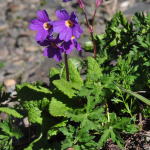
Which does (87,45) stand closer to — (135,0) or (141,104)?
(141,104)

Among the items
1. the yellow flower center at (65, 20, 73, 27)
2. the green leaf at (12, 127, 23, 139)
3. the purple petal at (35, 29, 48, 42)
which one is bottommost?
the green leaf at (12, 127, 23, 139)

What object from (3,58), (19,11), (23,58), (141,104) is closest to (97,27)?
(23,58)

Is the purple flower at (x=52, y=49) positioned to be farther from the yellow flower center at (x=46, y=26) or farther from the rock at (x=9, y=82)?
the rock at (x=9, y=82)

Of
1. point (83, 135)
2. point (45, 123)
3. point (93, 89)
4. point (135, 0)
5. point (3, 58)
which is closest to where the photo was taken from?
point (83, 135)

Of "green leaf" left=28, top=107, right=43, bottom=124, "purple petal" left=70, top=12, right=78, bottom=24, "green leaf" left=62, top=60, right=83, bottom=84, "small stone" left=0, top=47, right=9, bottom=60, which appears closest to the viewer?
"purple petal" left=70, top=12, right=78, bottom=24

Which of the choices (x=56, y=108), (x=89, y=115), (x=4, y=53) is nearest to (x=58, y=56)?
(x=56, y=108)

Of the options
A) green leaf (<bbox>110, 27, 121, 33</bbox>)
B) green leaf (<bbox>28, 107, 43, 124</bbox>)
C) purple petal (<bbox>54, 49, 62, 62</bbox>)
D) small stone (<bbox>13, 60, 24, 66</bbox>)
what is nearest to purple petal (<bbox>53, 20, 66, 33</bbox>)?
purple petal (<bbox>54, 49, 62, 62</bbox>)

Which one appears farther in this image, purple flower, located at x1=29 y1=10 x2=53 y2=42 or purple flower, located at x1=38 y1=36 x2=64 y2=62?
purple flower, located at x1=38 y1=36 x2=64 y2=62

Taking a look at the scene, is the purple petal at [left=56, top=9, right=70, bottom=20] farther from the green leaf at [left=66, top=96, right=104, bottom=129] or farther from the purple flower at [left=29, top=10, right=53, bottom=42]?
the green leaf at [left=66, top=96, right=104, bottom=129]
